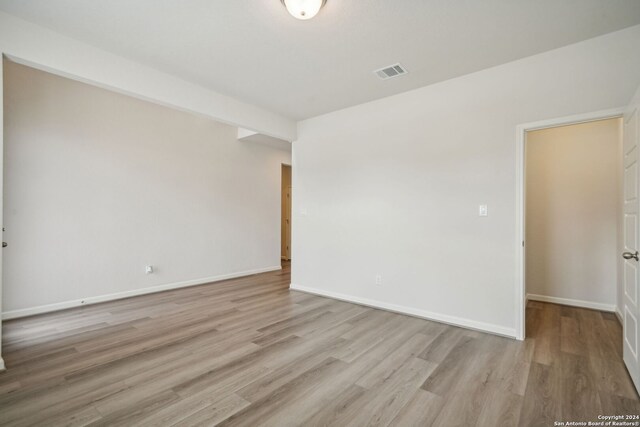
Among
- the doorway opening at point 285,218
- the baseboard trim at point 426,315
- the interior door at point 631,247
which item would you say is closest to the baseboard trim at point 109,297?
the baseboard trim at point 426,315

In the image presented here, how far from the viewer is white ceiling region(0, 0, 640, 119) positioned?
219cm

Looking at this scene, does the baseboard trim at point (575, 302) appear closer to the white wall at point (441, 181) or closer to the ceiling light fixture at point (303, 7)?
the white wall at point (441, 181)

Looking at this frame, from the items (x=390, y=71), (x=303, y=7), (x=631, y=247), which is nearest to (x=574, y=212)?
(x=631, y=247)

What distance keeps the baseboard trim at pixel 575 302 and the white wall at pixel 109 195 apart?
4934mm

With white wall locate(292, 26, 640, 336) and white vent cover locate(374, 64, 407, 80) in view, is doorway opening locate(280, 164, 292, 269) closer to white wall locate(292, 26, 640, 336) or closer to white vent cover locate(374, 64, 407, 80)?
white wall locate(292, 26, 640, 336)

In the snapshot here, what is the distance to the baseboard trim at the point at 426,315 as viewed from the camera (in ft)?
9.91

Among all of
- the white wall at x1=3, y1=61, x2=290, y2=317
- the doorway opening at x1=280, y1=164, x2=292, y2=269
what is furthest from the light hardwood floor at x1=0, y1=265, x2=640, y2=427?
the doorway opening at x1=280, y1=164, x2=292, y2=269

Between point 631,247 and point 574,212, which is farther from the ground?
point 574,212

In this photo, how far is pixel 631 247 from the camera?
2.24 meters

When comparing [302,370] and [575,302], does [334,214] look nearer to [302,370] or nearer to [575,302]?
[302,370]

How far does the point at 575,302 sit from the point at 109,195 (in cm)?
657

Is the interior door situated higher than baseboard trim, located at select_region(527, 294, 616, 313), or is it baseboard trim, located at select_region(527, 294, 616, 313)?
the interior door

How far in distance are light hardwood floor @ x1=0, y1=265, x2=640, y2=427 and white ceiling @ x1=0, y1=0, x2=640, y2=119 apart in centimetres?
272

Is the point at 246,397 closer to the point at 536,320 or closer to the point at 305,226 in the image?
the point at 305,226
